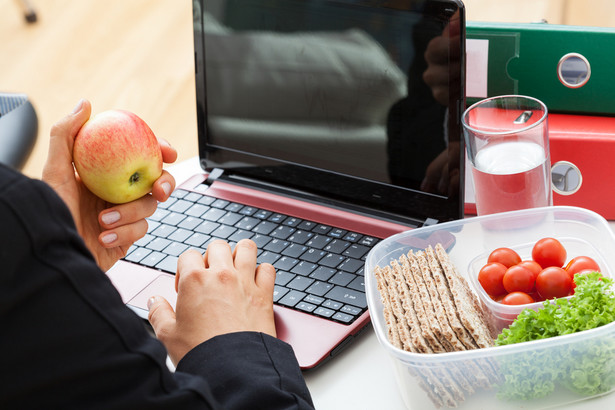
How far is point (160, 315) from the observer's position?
75 centimetres

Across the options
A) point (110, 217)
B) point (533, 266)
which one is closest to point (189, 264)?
point (110, 217)

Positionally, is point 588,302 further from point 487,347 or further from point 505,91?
point 505,91

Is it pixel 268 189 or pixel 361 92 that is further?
pixel 268 189

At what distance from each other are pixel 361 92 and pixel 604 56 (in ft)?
0.96

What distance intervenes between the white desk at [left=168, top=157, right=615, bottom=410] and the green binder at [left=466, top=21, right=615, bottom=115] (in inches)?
14.7

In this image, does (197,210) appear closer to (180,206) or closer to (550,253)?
(180,206)

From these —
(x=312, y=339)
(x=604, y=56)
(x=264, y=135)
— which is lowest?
(x=312, y=339)

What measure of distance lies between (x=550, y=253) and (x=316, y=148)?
364 millimetres

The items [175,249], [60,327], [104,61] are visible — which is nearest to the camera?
[60,327]

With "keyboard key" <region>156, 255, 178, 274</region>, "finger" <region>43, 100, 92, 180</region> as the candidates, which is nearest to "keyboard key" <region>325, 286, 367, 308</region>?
"keyboard key" <region>156, 255, 178, 274</region>

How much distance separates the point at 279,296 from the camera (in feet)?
2.72

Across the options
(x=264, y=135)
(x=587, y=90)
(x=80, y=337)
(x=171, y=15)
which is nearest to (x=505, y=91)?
(x=587, y=90)

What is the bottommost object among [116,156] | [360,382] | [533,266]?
[360,382]

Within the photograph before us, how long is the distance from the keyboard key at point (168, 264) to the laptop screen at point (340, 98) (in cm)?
21
